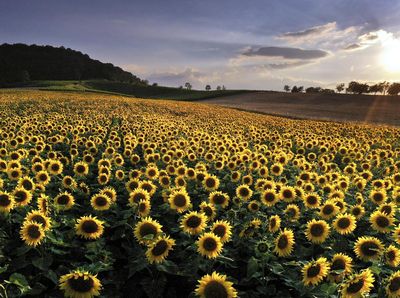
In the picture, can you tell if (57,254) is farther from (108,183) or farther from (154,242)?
(108,183)

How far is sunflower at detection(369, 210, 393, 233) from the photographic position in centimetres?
661

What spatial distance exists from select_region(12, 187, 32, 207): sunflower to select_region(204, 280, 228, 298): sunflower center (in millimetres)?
4088

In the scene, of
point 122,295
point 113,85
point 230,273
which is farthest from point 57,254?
point 113,85

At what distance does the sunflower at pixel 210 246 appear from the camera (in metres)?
5.20

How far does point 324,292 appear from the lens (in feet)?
15.6

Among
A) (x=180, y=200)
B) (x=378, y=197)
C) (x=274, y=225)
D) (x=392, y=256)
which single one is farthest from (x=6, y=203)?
(x=378, y=197)

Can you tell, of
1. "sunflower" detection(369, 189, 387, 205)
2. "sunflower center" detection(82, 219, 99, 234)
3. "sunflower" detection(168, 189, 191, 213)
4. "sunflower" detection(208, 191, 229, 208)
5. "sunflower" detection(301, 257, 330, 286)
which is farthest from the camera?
"sunflower" detection(369, 189, 387, 205)

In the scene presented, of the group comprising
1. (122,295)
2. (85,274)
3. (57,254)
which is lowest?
(122,295)

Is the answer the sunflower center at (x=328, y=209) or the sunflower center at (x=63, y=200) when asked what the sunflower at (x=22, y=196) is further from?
the sunflower center at (x=328, y=209)

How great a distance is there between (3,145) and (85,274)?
28.9ft

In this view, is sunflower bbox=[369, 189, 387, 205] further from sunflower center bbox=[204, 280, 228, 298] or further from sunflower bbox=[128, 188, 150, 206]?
sunflower center bbox=[204, 280, 228, 298]

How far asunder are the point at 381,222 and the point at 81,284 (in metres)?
5.25

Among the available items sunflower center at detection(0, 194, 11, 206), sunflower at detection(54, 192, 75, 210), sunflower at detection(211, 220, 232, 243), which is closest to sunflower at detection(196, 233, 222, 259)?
sunflower at detection(211, 220, 232, 243)

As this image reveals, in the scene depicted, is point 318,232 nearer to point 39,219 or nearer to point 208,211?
point 208,211
